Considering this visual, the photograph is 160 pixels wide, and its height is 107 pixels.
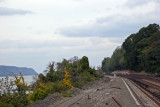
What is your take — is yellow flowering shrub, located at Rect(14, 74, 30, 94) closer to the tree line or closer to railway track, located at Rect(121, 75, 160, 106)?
railway track, located at Rect(121, 75, 160, 106)

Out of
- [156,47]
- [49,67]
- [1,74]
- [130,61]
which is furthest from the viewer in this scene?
[130,61]

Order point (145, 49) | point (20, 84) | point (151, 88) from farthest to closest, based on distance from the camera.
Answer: point (145, 49), point (151, 88), point (20, 84)

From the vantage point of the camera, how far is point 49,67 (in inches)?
1682

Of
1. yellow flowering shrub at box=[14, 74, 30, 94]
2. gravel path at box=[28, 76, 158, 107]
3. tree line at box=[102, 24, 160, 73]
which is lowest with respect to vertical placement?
gravel path at box=[28, 76, 158, 107]

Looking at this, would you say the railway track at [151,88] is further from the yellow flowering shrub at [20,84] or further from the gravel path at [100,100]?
the yellow flowering shrub at [20,84]

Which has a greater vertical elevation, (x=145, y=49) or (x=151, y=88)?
(x=145, y=49)

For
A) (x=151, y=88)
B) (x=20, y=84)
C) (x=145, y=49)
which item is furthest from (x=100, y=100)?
(x=145, y=49)

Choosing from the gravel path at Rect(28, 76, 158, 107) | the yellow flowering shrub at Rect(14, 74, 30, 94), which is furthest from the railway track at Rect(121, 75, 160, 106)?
the yellow flowering shrub at Rect(14, 74, 30, 94)

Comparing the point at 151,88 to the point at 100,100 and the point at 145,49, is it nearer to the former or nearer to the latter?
the point at 100,100

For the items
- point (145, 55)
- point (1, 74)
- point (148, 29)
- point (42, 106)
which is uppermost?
point (148, 29)

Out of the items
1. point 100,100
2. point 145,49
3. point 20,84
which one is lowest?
point 100,100

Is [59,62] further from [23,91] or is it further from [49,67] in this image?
[23,91]

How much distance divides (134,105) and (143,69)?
255ft

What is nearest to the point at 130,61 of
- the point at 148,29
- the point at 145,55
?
the point at 148,29
